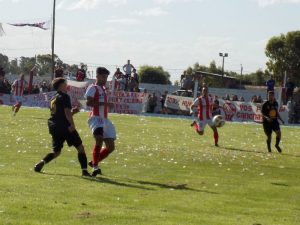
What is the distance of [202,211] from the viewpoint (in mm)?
10758

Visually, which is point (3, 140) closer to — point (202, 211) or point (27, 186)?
point (27, 186)

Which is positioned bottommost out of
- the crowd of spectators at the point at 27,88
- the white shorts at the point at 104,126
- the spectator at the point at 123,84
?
the white shorts at the point at 104,126

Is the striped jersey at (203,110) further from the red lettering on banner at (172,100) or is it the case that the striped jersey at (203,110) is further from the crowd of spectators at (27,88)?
the crowd of spectators at (27,88)

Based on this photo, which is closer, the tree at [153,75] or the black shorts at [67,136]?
the black shorts at [67,136]

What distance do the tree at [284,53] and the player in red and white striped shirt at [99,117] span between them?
207ft

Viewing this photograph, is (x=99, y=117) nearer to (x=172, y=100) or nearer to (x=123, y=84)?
(x=172, y=100)

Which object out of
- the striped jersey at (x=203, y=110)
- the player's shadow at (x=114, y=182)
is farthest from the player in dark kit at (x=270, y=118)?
the player's shadow at (x=114, y=182)

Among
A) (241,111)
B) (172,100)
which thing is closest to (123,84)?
(172,100)

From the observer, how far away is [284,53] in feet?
258

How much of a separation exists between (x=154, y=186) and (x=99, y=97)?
2331 mm

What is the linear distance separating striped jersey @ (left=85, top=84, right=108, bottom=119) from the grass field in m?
1.22

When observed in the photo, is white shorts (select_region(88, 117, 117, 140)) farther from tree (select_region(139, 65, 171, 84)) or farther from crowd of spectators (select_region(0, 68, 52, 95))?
tree (select_region(139, 65, 171, 84))

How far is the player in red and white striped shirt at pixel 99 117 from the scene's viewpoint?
14.4 metres

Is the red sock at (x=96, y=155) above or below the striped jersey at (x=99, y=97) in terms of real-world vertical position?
below
